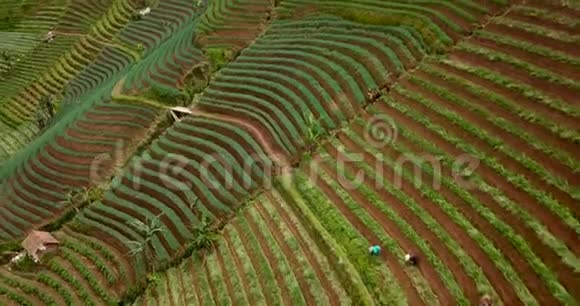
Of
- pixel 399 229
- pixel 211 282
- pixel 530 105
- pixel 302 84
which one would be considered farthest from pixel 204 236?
pixel 530 105

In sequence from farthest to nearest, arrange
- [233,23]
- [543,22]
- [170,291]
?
[233,23] → [543,22] → [170,291]

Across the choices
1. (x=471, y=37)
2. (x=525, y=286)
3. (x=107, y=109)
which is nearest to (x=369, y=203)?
(x=525, y=286)

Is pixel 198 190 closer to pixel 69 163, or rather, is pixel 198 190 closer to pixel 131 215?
pixel 131 215

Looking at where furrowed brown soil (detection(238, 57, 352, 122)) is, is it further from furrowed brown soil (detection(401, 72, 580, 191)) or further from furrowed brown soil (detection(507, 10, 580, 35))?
furrowed brown soil (detection(507, 10, 580, 35))

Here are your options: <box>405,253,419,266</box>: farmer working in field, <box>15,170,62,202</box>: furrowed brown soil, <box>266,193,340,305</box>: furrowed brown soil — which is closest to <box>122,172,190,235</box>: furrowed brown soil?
<box>266,193,340,305</box>: furrowed brown soil

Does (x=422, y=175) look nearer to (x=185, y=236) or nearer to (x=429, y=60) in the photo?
(x=429, y=60)

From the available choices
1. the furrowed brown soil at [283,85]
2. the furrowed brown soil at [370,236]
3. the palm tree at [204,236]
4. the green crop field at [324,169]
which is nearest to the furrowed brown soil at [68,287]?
the green crop field at [324,169]

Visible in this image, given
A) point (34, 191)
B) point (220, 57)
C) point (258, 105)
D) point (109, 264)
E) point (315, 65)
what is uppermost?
point (220, 57)
